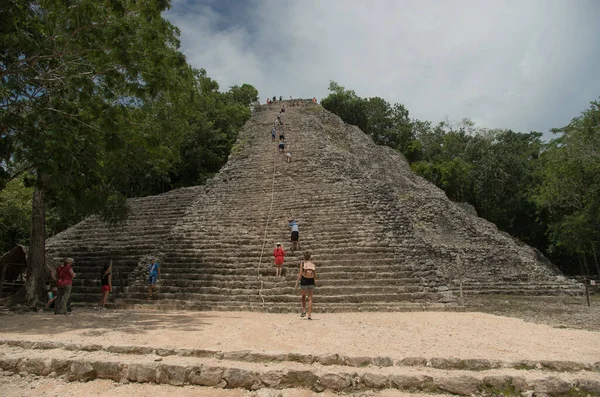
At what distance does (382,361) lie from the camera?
3.71m

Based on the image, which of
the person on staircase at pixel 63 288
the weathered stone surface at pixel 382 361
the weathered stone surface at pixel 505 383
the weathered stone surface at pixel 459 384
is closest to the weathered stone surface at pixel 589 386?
the weathered stone surface at pixel 505 383

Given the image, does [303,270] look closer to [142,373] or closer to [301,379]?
[301,379]

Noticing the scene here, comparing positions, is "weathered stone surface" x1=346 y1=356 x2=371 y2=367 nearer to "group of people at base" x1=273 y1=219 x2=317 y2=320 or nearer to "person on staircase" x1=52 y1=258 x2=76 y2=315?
"group of people at base" x1=273 y1=219 x2=317 y2=320

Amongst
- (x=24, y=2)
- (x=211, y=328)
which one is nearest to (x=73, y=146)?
(x=24, y=2)

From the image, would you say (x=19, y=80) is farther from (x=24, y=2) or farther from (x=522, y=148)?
(x=522, y=148)

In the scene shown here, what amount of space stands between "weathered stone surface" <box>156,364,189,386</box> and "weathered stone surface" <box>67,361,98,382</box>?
690 millimetres

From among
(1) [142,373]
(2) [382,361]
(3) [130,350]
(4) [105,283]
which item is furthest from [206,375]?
(4) [105,283]

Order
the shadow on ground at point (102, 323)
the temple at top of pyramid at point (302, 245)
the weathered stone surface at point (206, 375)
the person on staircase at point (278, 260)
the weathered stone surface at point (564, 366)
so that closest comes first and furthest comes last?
the weathered stone surface at point (206, 375)
the weathered stone surface at point (564, 366)
the shadow on ground at point (102, 323)
the temple at top of pyramid at point (302, 245)
the person on staircase at point (278, 260)

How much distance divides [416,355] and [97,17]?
7.55 metres

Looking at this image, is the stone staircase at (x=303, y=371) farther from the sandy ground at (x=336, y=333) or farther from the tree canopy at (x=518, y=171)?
the tree canopy at (x=518, y=171)

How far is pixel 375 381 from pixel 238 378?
1.24 m

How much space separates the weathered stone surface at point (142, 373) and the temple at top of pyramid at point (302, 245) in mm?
4123

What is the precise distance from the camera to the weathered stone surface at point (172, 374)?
3574 mm

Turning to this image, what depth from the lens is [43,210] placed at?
350 inches
